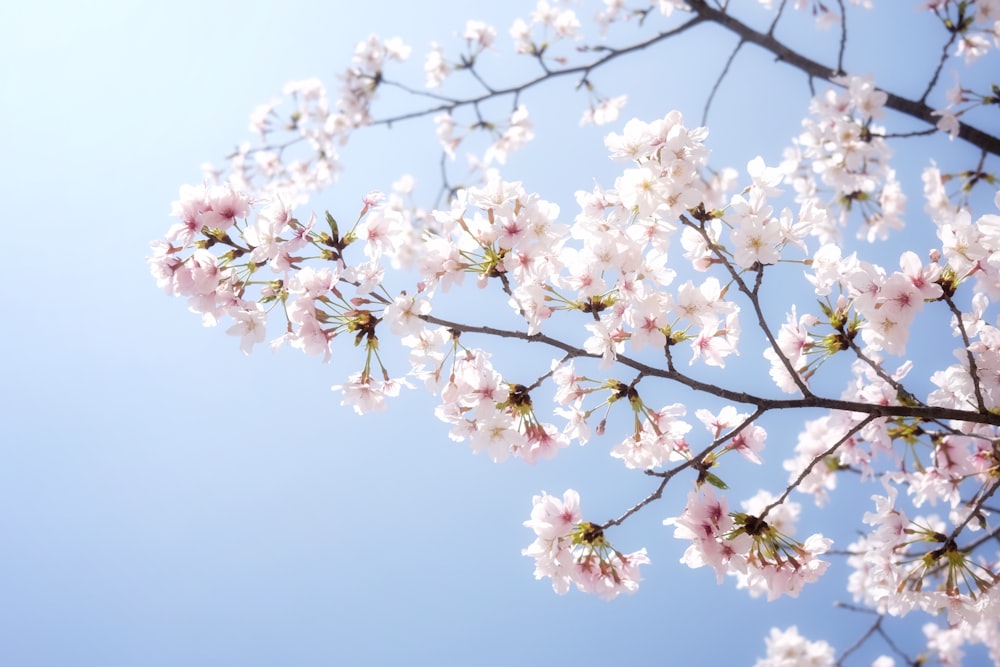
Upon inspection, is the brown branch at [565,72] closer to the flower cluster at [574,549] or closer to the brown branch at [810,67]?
the brown branch at [810,67]

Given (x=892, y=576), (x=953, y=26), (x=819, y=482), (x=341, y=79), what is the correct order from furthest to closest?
1. (x=341, y=79)
2. (x=819, y=482)
3. (x=953, y=26)
4. (x=892, y=576)

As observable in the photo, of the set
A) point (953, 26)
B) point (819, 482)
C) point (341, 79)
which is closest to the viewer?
point (953, 26)

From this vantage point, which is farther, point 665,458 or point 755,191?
point 665,458

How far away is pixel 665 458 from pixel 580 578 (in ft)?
1.90

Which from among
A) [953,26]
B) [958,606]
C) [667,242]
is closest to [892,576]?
[958,606]

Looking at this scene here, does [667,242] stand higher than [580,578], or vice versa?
[667,242]

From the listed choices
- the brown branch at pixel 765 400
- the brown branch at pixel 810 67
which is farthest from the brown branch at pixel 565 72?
the brown branch at pixel 765 400

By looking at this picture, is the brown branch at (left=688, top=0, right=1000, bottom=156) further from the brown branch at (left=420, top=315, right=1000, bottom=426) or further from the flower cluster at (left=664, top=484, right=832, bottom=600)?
the flower cluster at (left=664, top=484, right=832, bottom=600)

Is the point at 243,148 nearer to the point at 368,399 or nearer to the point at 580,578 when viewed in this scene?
the point at 368,399

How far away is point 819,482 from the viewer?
5480 millimetres

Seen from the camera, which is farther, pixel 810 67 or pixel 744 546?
pixel 810 67

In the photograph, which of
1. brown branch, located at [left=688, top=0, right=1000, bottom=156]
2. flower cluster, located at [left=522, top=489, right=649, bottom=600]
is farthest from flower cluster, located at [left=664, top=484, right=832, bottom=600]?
brown branch, located at [left=688, top=0, right=1000, bottom=156]

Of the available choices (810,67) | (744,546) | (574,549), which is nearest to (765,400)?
(744,546)

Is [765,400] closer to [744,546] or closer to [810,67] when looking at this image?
[744,546]
